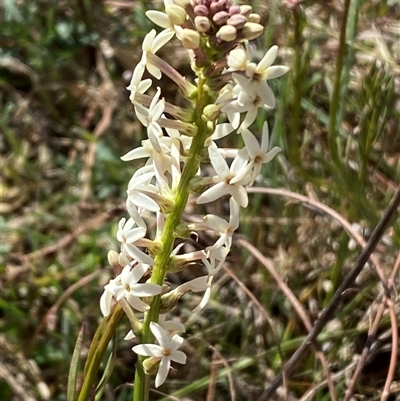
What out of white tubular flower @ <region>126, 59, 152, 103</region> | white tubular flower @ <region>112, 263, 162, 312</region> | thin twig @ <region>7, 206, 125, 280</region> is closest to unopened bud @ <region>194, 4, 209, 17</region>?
white tubular flower @ <region>126, 59, 152, 103</region>

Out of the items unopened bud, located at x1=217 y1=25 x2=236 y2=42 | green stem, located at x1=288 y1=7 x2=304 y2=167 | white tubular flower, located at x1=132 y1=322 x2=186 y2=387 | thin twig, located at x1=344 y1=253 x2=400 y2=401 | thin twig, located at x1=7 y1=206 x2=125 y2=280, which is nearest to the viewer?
unopened bud, located at x1=217 y1=25 x2=236 y2=42

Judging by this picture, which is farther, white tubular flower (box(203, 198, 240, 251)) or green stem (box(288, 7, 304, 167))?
green stem (box(288, 7, 304, 167))

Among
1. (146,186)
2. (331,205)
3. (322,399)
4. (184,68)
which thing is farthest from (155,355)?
(184,68)

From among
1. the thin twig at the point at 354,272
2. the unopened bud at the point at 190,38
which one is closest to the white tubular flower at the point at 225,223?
the unopened bud at the point at 190,38

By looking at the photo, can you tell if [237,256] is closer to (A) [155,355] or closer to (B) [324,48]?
(B) [324,48]

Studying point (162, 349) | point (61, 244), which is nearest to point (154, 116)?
point (162, 349)

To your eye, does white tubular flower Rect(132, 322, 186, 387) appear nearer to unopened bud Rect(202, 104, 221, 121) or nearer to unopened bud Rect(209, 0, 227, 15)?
unopened bud Rect(202, 104, 221, 121)
